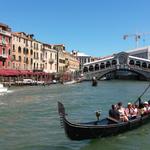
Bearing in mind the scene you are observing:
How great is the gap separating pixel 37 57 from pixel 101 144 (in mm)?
46541

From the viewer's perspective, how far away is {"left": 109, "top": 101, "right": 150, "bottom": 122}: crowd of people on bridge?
39.5ft

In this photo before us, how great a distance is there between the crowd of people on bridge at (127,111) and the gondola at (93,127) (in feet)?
0.69

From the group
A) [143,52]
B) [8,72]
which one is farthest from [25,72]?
[143,52]

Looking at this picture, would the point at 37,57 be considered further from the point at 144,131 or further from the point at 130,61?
the point at 144,131

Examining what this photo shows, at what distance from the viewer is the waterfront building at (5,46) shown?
44375 mm

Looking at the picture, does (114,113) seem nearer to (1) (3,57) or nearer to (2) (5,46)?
(1) (3,57)

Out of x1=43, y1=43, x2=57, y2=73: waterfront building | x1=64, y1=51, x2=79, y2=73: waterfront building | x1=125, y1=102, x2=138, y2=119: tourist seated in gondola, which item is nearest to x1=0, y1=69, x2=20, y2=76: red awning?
x1=43, y1=43, x2=57, y2=73: waterfront building

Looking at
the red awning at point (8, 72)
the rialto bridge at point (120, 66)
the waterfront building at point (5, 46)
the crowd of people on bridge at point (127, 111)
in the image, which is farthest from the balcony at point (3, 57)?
the crowd of people on bridge at point (127, 111)

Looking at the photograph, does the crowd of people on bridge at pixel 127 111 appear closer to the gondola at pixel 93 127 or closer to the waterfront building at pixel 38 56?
the gondola at pixel 93 127

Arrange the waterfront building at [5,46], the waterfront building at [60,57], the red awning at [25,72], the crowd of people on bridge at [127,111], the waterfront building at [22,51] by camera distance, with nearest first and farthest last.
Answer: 1. the crowd of people on bridge at [127,111]
2. the waterfront building at [5,46]
3. the red awning at [25,72]
4. the waterfront building at [22,51]
5. the waterfront building at [60,57]

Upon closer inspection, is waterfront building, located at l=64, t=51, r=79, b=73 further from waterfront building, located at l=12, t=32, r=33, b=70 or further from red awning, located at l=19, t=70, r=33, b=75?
red awning, located at l=19, t=70, r=33, b=75

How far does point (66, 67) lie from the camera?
72188 mm

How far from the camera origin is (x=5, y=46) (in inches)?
1794

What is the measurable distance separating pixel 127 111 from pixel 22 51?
3902 cm
